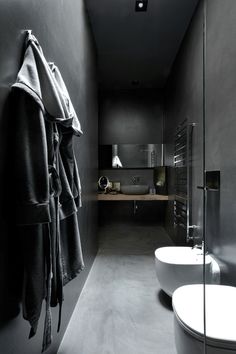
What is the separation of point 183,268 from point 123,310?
1.86 ft

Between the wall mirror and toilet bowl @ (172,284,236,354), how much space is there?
2.45m

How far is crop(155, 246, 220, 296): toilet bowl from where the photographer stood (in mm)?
1280

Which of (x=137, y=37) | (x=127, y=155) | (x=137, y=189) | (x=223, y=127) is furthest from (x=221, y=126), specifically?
(x=127, y=155)

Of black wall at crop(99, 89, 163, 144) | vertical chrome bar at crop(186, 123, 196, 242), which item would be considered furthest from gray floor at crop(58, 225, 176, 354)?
black wall at crop(99, 89, 163, 144)

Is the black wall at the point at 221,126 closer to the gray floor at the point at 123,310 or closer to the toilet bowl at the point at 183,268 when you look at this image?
the toilet bowl at the point at 183,268

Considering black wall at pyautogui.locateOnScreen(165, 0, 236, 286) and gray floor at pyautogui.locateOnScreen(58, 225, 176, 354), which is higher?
black wall at pyautogui.locateOnScreen(165, 0, 236, 286)

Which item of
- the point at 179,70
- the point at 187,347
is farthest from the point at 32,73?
the point at 179,70

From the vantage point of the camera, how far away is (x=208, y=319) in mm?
889

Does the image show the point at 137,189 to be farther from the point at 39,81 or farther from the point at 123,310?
the point at 39,81


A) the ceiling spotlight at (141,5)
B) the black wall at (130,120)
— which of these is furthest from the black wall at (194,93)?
the black wall at (130,120)

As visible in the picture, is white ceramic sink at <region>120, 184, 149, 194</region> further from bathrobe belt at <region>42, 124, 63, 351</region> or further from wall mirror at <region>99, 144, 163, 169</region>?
bathrobe belt at <region>42, 124, 63, 351</region>

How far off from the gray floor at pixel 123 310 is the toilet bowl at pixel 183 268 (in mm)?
242

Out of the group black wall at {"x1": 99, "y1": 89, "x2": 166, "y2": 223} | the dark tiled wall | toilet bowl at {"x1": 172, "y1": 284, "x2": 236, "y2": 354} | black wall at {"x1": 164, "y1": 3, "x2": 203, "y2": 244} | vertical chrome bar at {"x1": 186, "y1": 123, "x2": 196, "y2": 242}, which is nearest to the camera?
toilet bowl at {"x1": 172, "y1": 284, "x2": 236, "y2": 354}

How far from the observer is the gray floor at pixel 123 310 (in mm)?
1214
